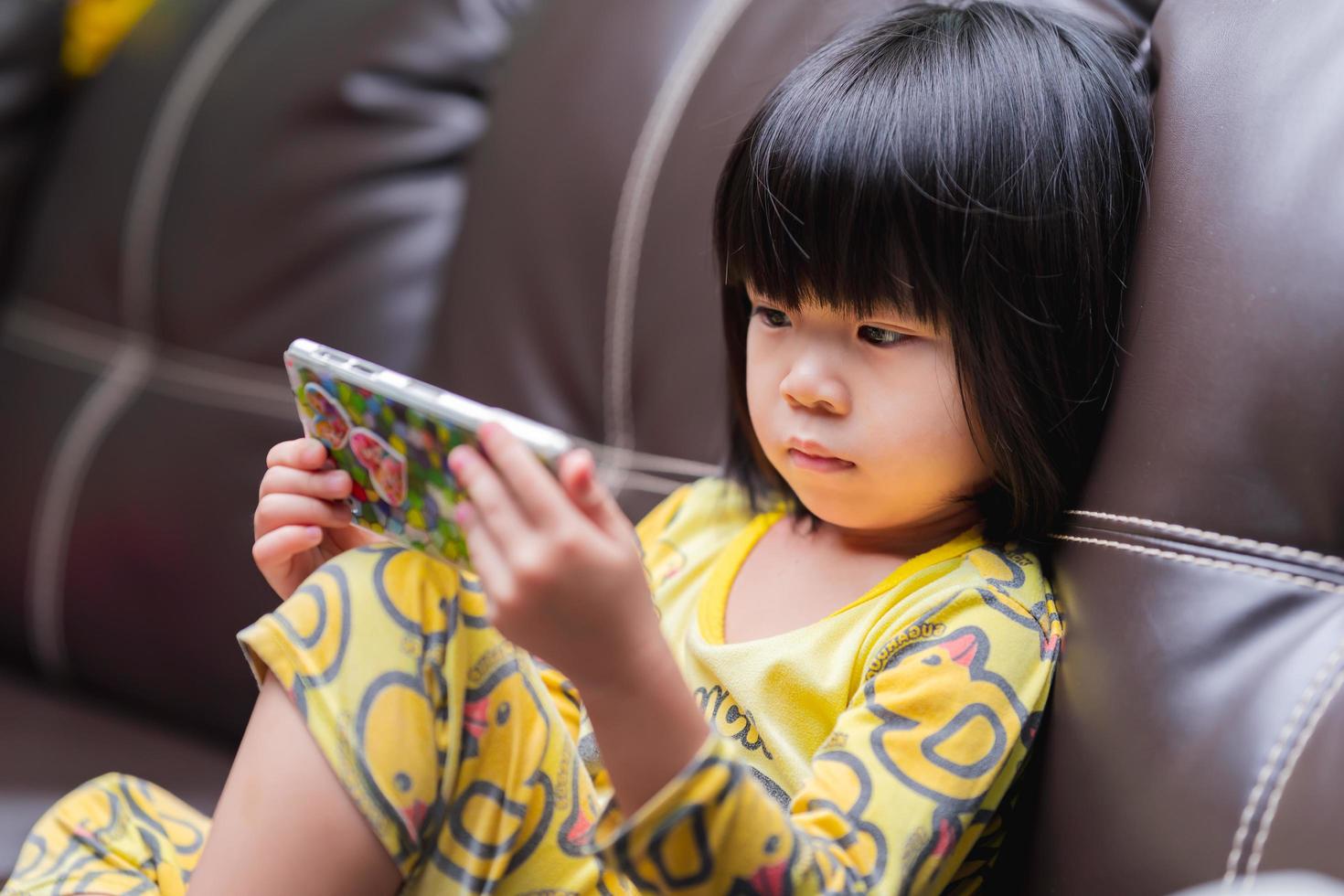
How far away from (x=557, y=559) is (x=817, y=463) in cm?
23

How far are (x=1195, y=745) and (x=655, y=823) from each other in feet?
0.85

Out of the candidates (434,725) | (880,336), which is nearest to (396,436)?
(434,725)

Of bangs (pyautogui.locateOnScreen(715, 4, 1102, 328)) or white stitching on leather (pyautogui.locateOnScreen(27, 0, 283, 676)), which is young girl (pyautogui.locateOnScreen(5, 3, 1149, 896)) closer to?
bangs (pyautogui.locateOnScreen(715, 4, 1102, 328))

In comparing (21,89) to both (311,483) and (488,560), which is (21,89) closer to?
(311,483)

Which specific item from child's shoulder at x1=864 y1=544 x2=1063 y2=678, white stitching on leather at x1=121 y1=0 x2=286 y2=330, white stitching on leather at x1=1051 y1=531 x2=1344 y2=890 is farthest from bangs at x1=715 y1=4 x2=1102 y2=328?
white stitching on leather at x1=121 y1=0 x2=286 y2=330

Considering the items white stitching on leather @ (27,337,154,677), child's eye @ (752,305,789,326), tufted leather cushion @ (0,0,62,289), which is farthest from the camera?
tufted leather cushion @ (0,0,62,289)

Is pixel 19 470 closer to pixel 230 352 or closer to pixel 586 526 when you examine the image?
pixel 230 352

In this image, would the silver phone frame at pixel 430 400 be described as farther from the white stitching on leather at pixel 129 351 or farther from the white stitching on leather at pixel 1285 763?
the white stitching on leather at pixel 129 351

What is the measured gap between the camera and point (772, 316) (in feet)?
2.62

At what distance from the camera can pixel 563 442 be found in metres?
0.58

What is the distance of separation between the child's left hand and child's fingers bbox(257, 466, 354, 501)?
15 cm

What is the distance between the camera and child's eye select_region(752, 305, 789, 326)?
79 centimetres

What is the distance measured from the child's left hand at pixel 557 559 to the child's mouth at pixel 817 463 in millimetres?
180

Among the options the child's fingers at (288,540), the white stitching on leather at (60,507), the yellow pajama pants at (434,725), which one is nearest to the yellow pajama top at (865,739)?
the yellow pajama pants at (434,725)
